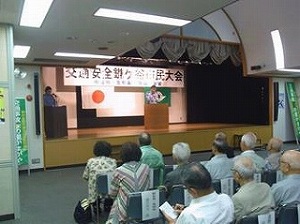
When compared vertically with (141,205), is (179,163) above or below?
above

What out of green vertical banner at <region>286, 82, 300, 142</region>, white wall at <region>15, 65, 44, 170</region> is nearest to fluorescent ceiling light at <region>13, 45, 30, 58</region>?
white wall at <region>15, 65, 44, 170</region>

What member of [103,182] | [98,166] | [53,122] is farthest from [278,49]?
[103,182]

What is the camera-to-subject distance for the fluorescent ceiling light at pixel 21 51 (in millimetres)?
5230

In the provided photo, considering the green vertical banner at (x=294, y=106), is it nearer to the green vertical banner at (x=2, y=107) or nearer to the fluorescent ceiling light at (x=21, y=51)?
the fluorescent ceiling light at (x=21, y=51)

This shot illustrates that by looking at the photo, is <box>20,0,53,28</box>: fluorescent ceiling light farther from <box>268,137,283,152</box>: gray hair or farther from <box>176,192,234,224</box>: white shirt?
<box>268,137,283,152</box>: gray hair

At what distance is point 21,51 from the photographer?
5555mm

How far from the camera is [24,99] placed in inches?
265

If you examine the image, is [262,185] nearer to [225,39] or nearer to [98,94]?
[225,39]

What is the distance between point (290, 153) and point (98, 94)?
9.37m

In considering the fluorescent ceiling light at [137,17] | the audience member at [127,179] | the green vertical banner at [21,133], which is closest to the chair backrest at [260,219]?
the audience member at [127,179]

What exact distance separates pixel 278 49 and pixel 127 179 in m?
6.92

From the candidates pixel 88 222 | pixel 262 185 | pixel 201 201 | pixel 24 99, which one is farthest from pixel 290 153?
pixel 24 99

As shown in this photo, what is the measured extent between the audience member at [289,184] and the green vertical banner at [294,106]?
8701 mm

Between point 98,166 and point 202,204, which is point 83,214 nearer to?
point 98,166
